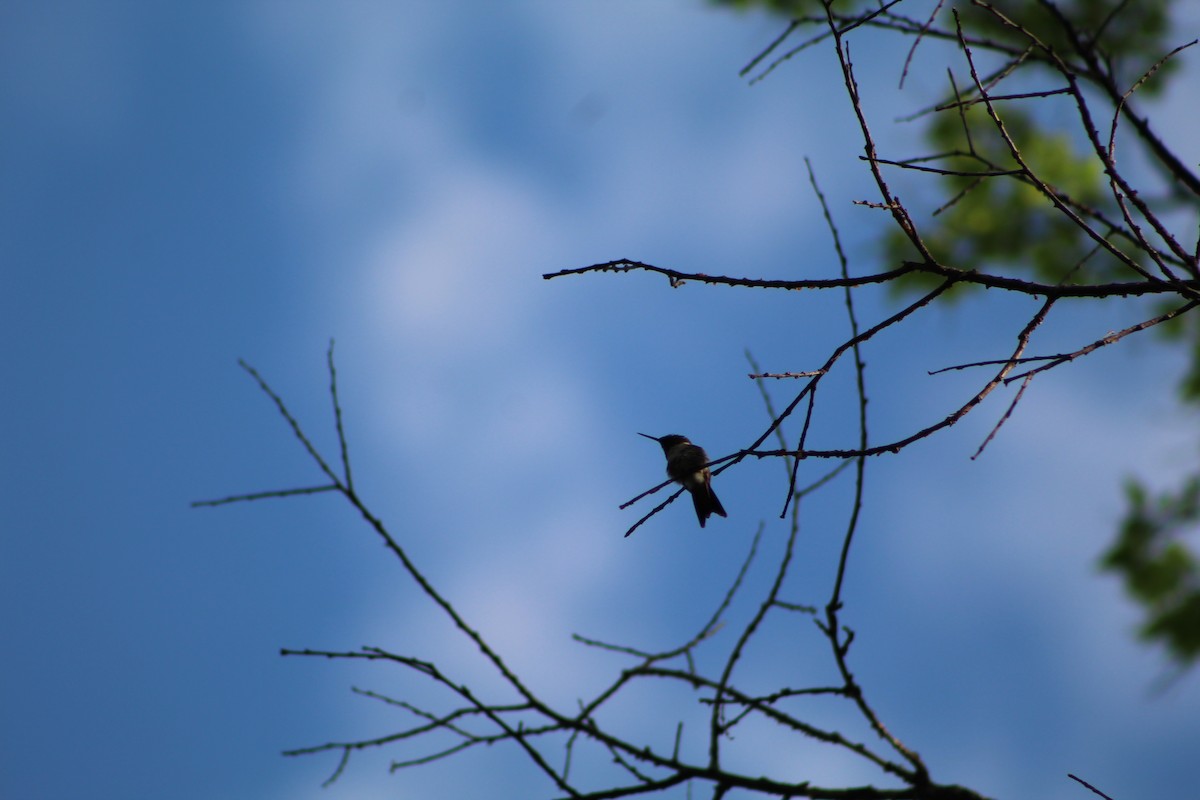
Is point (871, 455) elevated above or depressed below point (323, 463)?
below

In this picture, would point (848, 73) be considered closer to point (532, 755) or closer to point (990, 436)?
point (990, 436)

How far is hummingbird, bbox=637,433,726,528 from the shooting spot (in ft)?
14.2

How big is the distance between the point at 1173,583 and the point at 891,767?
7514 millimetres

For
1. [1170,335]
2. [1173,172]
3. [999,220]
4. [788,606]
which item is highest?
[999,220]

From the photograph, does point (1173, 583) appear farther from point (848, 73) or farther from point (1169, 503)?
point (848, 73)

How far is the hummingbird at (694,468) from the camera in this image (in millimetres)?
4332

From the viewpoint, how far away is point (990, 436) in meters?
1.70

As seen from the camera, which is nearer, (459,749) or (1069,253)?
(459,749)

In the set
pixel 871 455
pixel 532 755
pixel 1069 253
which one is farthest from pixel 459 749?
pixel 1069 253

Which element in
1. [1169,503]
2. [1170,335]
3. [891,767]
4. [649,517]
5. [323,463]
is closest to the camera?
[891,767]

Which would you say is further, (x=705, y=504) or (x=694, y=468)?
(x=705, y=504)

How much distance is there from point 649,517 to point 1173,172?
188 centimetres

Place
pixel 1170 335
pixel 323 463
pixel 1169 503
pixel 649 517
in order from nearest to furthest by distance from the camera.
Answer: pixel 649 517 < pixel 323 463 < pixel 1170 335 < pixel 1169 503

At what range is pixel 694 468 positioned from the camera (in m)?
3.68
